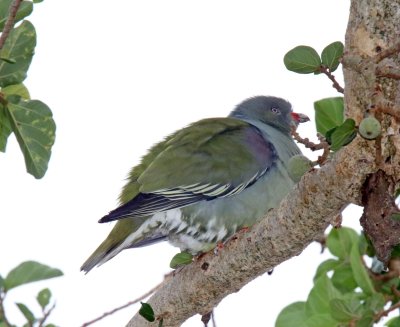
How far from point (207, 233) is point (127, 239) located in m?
0.39

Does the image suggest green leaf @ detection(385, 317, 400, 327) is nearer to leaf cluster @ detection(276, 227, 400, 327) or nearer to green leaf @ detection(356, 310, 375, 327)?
leaf cluster @ detection(276, 227, 400, 327)

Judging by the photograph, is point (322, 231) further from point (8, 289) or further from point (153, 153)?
point (153, 153)

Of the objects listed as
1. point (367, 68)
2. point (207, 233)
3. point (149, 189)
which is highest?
point (367, 68)

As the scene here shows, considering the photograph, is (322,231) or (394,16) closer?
(394,16)

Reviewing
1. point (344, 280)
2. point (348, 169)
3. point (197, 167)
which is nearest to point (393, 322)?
point (344, 280)

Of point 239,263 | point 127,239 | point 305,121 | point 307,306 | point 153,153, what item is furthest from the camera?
point 305,121

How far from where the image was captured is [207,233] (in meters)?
4.35

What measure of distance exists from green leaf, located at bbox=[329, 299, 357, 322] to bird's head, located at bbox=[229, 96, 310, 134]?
11.2 ft

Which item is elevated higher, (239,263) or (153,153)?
(153,153)

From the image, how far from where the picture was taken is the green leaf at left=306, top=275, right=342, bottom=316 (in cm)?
221

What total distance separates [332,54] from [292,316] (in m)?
0.75

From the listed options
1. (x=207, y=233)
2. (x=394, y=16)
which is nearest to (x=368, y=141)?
(x=394, y=16)

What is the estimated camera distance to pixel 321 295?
2.23 m

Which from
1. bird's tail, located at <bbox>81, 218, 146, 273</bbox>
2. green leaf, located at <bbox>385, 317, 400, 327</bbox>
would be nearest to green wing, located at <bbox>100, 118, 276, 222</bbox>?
bird's tail, located at <bbox>81, 218, 146, 273</bbox>
